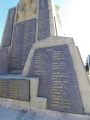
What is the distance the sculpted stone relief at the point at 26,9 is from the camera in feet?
30.2

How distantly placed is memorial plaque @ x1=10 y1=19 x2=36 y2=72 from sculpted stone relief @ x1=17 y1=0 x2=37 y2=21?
2.23 feet

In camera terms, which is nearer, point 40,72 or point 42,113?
point 42,113

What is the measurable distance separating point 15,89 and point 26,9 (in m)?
6.74

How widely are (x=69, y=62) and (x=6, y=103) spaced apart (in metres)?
3.25

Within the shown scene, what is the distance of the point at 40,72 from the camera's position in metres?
5.07

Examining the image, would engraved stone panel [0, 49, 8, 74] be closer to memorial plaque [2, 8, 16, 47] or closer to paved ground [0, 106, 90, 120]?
Answer: memorial plaque [2, 8, 16, 47]

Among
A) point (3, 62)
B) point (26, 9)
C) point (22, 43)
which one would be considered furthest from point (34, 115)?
point (26, 9)

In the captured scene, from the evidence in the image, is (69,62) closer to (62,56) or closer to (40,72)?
(62,56)

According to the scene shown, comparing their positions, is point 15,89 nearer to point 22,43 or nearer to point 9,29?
point 22,43

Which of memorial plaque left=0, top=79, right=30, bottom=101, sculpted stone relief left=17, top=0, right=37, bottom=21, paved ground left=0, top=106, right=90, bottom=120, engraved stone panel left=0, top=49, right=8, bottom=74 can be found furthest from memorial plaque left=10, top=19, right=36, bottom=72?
paved ground left=0, top=106, right=90, bottom=120

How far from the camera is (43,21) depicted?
8.31 metres

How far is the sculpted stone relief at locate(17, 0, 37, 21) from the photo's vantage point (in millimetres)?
9205

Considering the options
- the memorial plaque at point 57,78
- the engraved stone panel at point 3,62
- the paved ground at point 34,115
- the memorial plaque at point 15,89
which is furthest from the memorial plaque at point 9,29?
the paved ground at point 34,115

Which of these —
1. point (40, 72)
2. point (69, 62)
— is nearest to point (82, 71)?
point (69, 62)
